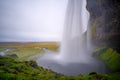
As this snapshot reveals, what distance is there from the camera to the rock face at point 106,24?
14.6 metres

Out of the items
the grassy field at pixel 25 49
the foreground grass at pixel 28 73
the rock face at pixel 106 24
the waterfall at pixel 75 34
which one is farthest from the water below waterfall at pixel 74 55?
the rock face at pixel 106 24

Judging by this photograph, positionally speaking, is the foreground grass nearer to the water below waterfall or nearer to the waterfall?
the water below waterfall

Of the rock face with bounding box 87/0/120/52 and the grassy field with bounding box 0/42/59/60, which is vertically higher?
the rock face with bounding box 87/0/120/52

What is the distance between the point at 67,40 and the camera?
16.3 m

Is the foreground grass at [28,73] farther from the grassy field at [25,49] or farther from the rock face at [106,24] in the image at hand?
the rock face at [106,24]

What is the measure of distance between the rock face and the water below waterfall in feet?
3.07

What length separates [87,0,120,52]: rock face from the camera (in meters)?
14.6

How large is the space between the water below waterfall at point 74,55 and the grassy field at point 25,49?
480 mm

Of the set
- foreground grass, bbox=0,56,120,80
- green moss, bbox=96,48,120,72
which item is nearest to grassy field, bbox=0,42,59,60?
foreground grass, bbox=0,56,120,80

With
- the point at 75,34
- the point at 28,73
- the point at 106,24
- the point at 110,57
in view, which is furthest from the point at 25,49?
the point at 106,24

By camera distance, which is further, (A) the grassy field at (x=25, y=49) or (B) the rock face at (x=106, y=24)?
(B) the rock face at (x=106, y=24)

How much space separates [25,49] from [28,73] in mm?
1898

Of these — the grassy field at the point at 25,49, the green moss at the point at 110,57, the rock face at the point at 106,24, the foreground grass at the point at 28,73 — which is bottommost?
the foreground grass at the point at 28,73

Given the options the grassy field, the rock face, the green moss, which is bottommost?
the green moss
